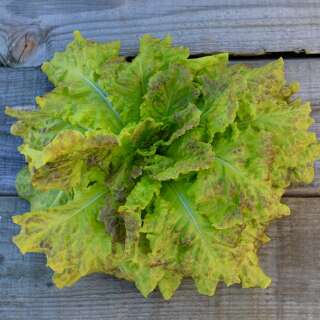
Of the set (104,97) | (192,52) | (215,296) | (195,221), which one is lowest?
(215,296)

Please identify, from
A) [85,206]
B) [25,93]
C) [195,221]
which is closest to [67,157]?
[85,206]

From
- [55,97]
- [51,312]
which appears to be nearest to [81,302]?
[51,312]

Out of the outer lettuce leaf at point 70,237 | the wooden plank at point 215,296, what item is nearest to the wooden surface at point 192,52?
the wooden plank at point 215,296

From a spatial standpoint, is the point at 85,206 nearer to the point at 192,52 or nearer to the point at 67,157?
the point at 67,157

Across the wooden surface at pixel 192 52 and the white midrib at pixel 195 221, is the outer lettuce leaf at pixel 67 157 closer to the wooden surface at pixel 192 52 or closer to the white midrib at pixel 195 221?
the white midrib at pixel 195 221

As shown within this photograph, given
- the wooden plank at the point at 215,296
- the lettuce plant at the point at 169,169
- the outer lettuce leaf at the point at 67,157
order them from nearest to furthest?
the outer lettuce leaf at the point at 67,157 < the lettuce plant at the point at 169,169 < the wooden plank at the point at 215,296

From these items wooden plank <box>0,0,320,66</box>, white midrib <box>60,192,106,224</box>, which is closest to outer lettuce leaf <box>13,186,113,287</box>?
white midrib <box>60,192,106,224</box>

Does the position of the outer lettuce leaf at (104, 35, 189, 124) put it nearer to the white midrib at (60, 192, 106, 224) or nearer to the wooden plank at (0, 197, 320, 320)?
the white midrib at (60, 192, 106, 224)
